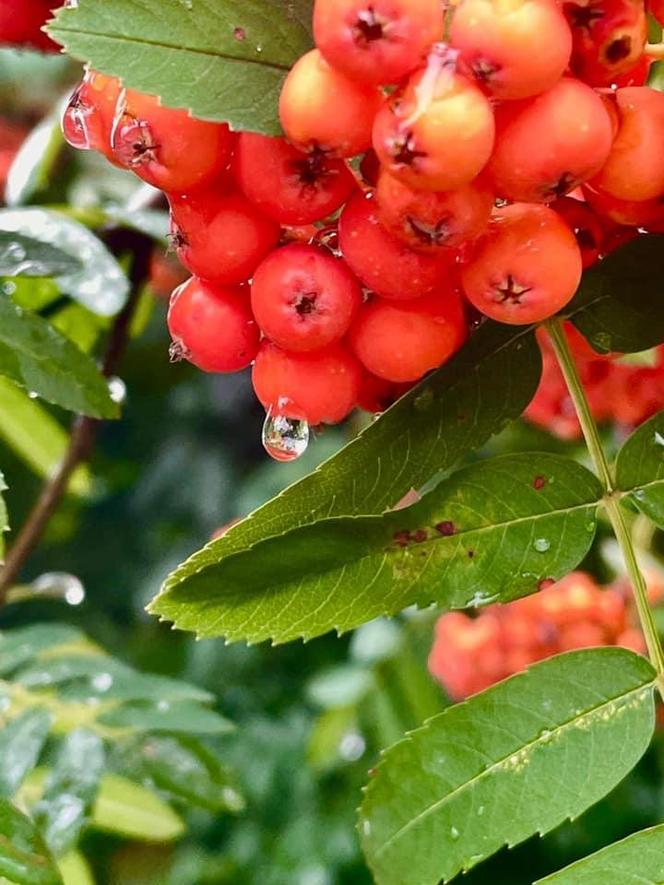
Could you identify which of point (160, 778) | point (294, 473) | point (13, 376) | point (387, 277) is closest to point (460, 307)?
point (387, 277)

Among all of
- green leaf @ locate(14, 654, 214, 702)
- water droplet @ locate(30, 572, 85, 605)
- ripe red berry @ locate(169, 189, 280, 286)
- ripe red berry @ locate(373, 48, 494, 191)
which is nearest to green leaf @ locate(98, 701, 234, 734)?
green leaf @ locate(14, 654, 214, 702)

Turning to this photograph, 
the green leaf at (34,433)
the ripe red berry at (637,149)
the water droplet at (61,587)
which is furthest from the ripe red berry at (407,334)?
the green leaf at (34,433)

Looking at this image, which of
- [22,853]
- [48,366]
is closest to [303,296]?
[48,366]

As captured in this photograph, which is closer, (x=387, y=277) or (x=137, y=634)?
(x=387, y=277)

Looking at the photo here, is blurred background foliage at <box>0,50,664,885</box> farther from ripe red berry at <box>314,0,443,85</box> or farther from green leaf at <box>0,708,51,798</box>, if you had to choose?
ripe red berry at <box>314,0,443,85</box>

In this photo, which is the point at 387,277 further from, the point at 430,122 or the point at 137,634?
the point at 137,634
